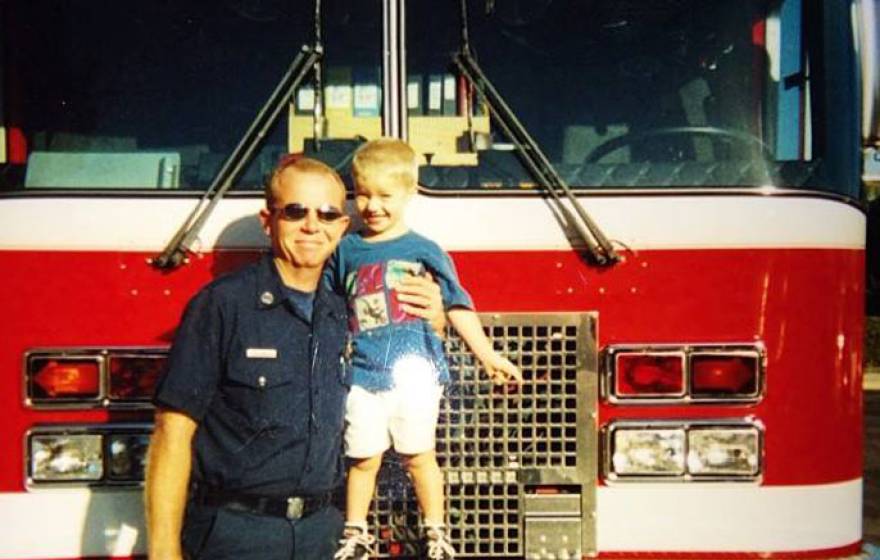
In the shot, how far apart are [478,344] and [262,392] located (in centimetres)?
71

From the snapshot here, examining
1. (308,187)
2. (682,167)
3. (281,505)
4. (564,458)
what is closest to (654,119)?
(682,167)

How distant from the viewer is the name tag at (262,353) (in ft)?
9.34

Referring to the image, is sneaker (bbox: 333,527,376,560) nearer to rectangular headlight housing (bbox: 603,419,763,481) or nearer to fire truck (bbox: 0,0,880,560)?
fire truck (bbox: 0,0,880,560)

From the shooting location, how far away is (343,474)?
3.19m

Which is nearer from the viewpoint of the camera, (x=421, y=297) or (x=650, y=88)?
(x=421, y=297)

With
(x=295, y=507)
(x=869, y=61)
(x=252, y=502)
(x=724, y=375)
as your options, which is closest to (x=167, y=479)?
(x=252, y=502)

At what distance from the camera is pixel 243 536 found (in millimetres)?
2896

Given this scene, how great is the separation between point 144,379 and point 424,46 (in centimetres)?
125

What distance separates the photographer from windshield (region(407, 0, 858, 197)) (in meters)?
3.65

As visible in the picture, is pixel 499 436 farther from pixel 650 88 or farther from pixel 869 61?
pixel 869 61

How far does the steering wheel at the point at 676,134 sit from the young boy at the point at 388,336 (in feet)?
2.29

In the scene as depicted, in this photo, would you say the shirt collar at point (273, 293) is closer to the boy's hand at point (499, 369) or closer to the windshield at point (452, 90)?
the boy's hand at point (499, 369)

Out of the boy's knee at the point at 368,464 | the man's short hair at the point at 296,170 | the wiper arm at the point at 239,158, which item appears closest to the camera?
the man's short hair at the point at 296,170

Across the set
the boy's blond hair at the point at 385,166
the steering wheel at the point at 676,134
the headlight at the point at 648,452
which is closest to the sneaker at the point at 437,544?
the headlight at the point at 648,452
